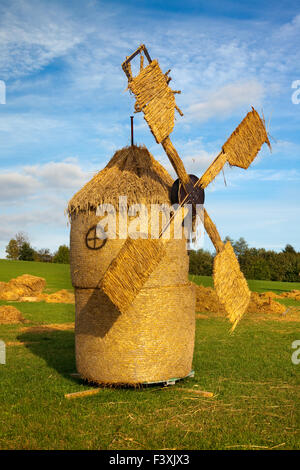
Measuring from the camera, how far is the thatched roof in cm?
824

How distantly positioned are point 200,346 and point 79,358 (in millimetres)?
5146

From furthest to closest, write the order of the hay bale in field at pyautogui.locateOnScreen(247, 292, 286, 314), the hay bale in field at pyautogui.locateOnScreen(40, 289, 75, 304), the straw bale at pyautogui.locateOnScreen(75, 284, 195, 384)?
the hay bale in field at pyautogui.locateOnScreen(40, 289, 75, 304)
the hay bale in field at pyautogui.locateOnScreen(247, 292, 286, 314)
the straw bale at pyautogui.locateOnScreen(75, 284, 195, 384)

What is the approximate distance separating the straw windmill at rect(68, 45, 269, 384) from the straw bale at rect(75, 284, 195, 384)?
2cm

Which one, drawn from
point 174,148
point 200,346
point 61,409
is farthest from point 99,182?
point 200,346

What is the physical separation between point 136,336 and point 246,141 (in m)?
4.22

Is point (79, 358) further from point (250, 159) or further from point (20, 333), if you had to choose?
point (20, 333)

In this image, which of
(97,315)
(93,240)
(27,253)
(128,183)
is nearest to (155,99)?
(128,183)

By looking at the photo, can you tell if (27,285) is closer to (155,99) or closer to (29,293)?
(29,293)

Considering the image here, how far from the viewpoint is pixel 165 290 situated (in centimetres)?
819

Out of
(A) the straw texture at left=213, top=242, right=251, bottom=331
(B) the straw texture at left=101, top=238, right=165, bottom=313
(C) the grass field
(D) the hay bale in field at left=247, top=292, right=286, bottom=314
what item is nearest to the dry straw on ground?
(D) the hay bale in field at left=247, top=292, right=286, bottom=314

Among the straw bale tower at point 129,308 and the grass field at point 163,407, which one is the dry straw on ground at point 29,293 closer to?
the grass field at point 163,407

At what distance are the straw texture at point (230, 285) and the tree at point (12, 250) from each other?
8213cm

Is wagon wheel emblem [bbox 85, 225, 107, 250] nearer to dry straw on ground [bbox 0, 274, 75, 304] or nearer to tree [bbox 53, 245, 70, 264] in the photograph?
dry straw on ground [bbox 0, 274, 75, 304]
